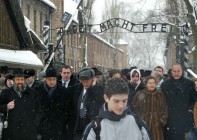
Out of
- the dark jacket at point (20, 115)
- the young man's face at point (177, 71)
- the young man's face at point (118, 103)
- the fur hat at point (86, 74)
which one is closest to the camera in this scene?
the young man's face at point (118, 103)

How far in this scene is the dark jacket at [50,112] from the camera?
9.02 metres

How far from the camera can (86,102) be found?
28.7ft

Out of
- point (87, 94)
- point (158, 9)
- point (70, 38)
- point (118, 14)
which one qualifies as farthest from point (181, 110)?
point (118, 14)

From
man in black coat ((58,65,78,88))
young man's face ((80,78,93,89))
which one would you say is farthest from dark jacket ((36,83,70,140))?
man in black coat ((58,65,78,88))

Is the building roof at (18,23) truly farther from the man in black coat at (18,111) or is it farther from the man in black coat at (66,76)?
the man in black coat at (18,111)

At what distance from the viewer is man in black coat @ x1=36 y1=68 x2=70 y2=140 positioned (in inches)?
355

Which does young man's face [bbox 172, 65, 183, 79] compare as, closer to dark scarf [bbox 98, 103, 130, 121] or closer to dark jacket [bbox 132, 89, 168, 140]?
dark jacket [bbox 132, 89, 168, 140]

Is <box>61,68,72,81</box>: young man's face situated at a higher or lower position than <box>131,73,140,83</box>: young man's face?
higher

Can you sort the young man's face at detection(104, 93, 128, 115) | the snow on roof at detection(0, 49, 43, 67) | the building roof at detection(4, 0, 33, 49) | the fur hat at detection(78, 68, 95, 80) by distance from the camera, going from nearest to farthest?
the young man's face at detection(104, 93, 128, 115) → the fur hat at detection(78, 68, 95, 80) → the snow on roof at detection(0, 49, 43, 67) → the building roof at detection(4, 0, 33, 49)

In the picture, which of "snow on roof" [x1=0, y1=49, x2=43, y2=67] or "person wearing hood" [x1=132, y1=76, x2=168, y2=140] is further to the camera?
"snow on roof" [x1=0, y1=49, x2=43, y2=67]

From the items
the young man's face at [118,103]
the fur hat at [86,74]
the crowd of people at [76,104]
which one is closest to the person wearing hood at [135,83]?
the crowd of people at [76,104]

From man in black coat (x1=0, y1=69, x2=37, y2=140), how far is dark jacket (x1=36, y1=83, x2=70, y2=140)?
0.14 meters

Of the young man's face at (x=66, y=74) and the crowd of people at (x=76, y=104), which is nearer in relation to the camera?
the crowd of people at (x=76, y=104)

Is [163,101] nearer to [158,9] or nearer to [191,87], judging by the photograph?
[191,87]
